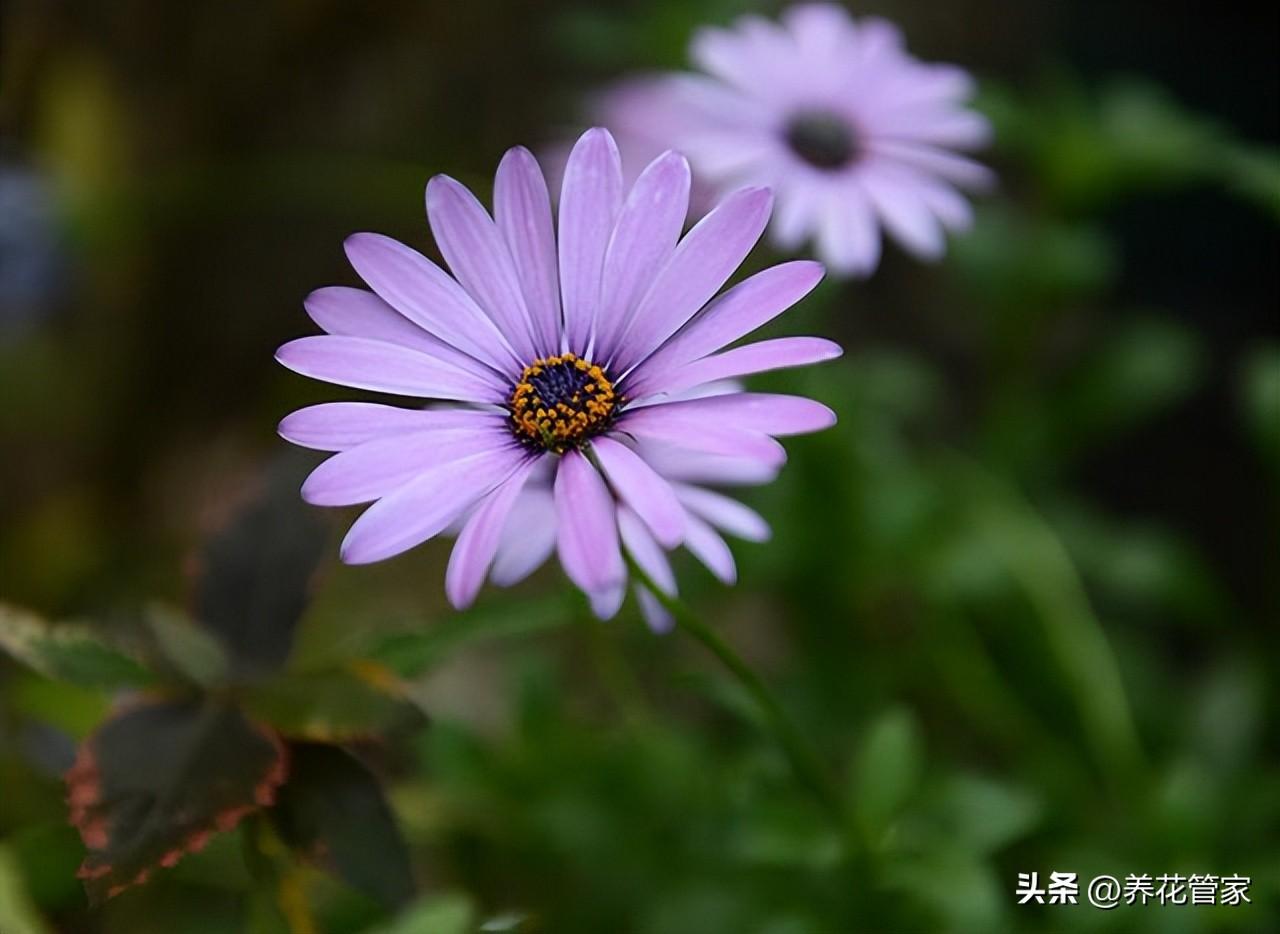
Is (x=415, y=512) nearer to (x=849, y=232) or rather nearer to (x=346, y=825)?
(x=346, y=825)

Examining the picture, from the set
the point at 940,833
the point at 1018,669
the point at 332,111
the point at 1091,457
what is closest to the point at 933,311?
the point at 1091,457

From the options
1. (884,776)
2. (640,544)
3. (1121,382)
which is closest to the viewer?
(640,544)

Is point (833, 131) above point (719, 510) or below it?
above

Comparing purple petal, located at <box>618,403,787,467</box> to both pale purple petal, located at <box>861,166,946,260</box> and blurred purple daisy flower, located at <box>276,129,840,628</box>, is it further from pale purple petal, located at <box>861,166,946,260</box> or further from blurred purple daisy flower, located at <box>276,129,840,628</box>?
pale purple petal, located at <box>861,166,946,260</box>

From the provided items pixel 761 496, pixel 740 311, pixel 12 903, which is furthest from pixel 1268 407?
pixel 12 903

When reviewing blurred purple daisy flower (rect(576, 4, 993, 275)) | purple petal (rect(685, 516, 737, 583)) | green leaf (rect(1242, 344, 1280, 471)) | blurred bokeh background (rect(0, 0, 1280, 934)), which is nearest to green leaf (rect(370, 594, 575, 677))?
blurred bokeh background (rect(0, 0, 1280, 934))

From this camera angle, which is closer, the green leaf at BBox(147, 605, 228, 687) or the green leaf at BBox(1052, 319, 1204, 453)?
the green leaf at BBox(147, 605, 228, 687)

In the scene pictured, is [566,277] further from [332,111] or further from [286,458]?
[332,111]
